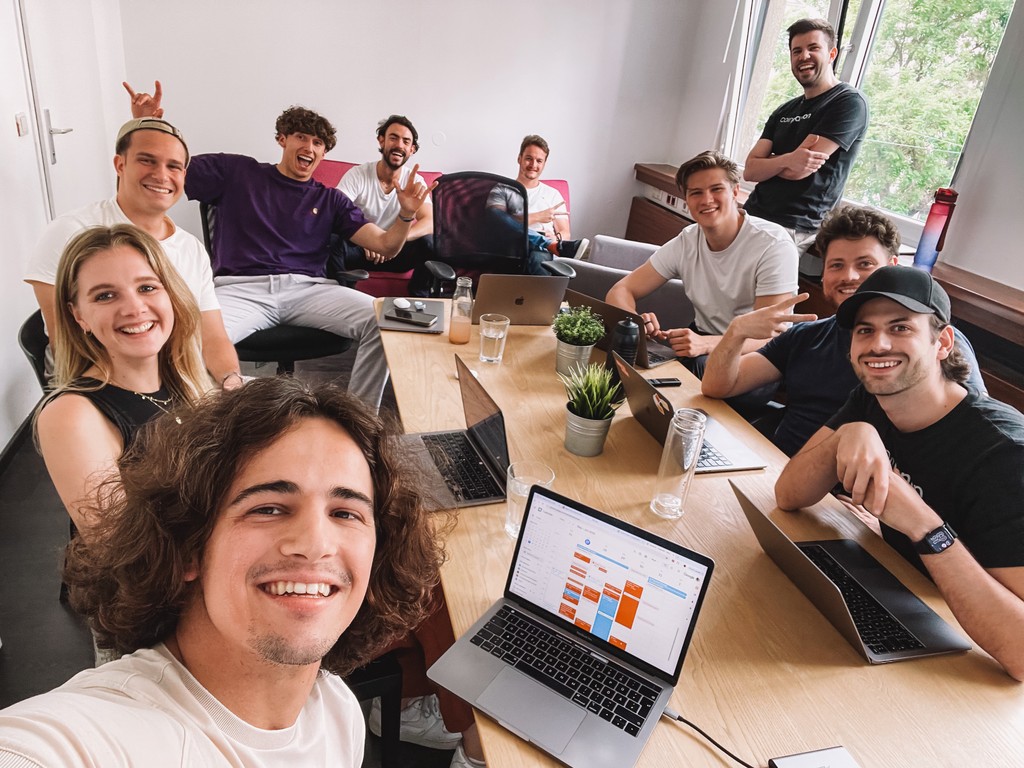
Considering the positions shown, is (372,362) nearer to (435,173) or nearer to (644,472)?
(644,472)

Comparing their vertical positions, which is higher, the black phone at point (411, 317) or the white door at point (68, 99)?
the white door at point (68, 99)

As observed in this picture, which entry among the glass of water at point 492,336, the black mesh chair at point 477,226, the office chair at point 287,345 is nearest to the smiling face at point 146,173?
the office chair at point 287,345

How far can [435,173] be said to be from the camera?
484cm

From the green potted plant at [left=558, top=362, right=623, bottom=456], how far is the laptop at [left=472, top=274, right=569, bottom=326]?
81cm

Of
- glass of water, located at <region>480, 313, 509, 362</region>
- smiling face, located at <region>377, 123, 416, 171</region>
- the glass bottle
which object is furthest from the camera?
smiling face, located at <region>377, 123, 416, 171</region>

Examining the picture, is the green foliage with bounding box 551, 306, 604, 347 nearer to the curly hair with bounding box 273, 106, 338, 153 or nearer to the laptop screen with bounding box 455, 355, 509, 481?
the laptop screen with bounding box 455, 355, 509, 481

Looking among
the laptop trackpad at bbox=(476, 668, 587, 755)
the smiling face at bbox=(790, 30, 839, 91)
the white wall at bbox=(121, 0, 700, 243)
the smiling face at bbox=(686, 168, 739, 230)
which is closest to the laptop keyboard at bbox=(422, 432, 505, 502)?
the laptop trackpad at bbox=(476, 668, 587, 755)

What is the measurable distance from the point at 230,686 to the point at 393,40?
181 inches

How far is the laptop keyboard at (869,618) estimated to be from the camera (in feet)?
3.78

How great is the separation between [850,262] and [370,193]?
2.89 meters

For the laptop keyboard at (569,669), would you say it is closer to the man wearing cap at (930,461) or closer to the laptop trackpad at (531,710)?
the laptop trackpad at (531,710)

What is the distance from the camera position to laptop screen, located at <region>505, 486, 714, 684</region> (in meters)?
1.01

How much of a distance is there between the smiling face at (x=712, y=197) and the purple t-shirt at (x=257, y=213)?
1823mm

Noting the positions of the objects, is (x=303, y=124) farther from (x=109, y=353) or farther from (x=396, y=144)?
(x=109, y=353)
